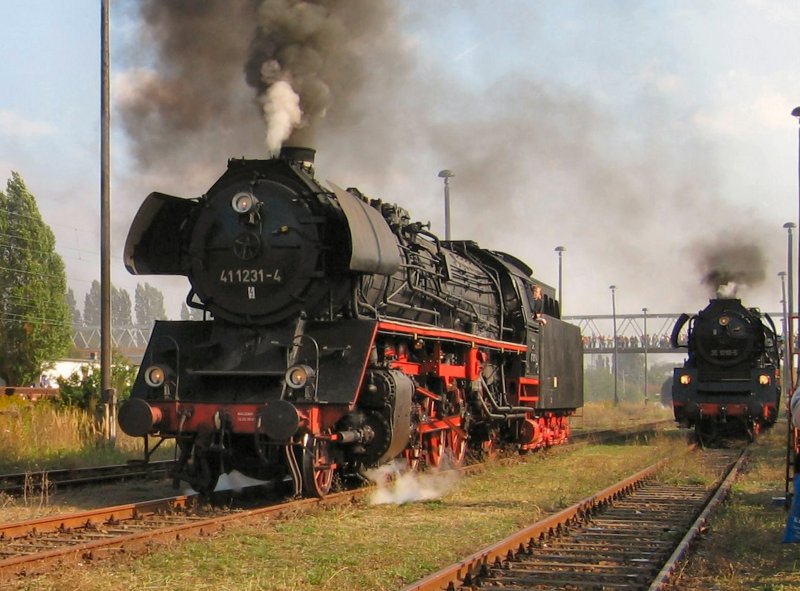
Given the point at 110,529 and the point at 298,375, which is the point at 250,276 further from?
the point at 110,529

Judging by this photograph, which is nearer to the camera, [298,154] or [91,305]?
[298,154]

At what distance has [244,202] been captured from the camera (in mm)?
10570

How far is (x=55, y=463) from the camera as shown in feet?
45.9

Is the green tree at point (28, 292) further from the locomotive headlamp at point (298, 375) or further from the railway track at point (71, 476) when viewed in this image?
the locomotive headlamp at point (298, 375)

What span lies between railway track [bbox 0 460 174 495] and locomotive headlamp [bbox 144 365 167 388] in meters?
0.91

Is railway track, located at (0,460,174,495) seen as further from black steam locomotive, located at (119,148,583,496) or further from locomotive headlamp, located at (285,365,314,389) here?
locomotive headlamp, located at (285,365,314,389)

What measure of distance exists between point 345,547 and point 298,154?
501 centimetres

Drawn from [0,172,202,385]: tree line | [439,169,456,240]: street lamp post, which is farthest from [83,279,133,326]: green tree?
[439,169,456,240]: street lamp post

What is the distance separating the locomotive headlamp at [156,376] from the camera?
33.8ft

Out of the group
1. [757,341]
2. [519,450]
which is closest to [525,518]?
[519,450]

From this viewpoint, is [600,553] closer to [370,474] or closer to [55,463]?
[370,474]

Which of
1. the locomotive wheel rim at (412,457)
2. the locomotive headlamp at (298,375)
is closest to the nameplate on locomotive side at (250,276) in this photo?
the locomotive headlamp at (298,375)

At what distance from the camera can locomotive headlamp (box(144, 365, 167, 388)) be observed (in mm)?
10305

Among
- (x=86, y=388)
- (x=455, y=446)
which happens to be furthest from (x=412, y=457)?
(x=86, y=388)
